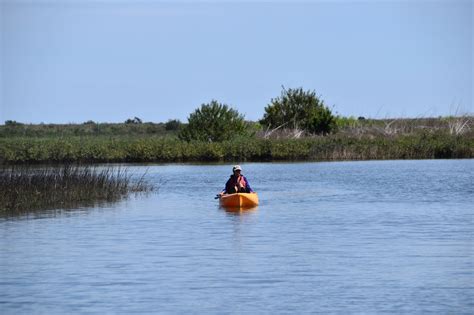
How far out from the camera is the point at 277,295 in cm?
1603

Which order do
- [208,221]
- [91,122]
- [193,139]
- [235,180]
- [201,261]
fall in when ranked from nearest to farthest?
1. [201,261]
2. [208,221]
3. [235,180]
4. [193,139]
5. [91,122]

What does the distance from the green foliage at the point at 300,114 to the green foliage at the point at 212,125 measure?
742 centimetres

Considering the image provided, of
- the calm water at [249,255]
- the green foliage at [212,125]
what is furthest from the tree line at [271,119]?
the calm water at [249,255]

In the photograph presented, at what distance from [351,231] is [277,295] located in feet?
30.1

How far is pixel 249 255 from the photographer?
67.7 ft

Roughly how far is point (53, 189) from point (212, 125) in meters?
37.9

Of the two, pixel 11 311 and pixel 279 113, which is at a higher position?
pixel 279 113

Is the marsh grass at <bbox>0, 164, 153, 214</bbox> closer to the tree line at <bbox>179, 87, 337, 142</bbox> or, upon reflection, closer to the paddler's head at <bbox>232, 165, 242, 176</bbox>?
the paddler's head at <bbox>232, 165, 242, 176</bbox>

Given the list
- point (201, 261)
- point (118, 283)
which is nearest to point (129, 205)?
point (201, 261)

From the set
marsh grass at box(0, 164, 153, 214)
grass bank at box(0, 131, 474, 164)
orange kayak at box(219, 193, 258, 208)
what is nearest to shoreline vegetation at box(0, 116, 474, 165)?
grass bank at box(0, 131, 474, 164)

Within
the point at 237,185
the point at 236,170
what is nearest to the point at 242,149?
the point at 237,185

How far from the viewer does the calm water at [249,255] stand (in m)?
15.7

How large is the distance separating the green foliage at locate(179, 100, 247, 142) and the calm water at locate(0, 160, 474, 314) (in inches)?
1198

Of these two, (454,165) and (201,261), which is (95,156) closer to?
(454,165)
